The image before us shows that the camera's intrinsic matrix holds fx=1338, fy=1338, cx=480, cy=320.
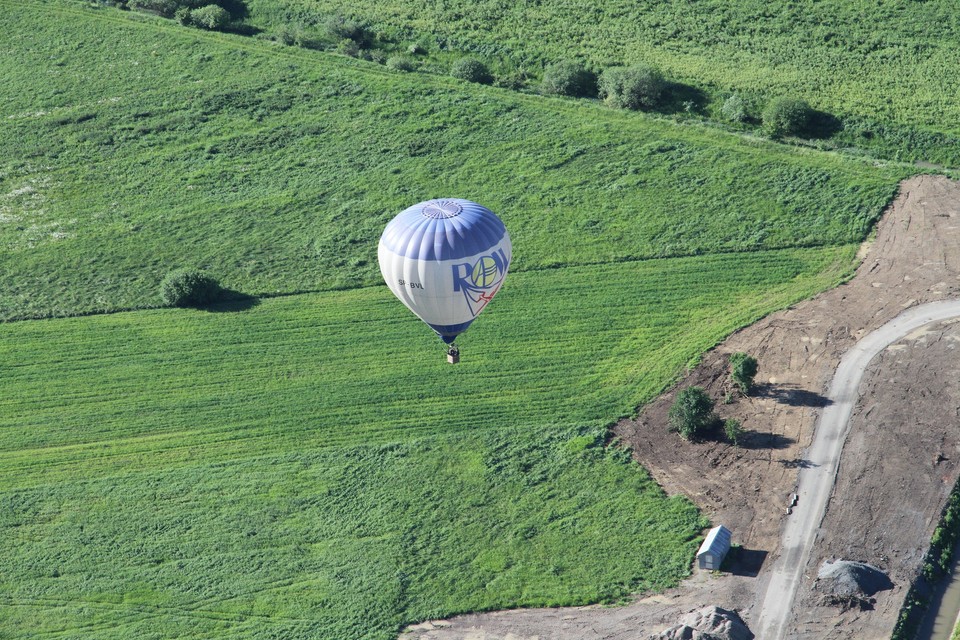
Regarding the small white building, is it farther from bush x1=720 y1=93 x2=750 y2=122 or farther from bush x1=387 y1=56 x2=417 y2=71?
bush x1=387 y1=56 x2=417 y2=71

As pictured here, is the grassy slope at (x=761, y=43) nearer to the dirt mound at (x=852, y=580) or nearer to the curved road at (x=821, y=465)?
the curved road at (x=821, y=465)

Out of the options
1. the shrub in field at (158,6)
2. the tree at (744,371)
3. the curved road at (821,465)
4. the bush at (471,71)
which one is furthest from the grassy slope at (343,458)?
the shrub in field at (158,6)

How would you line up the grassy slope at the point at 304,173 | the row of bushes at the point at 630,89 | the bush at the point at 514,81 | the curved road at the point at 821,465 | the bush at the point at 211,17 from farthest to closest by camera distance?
the bush at the point at 211,17, the bush at the point at 514,81, the row of bushes at the point at 630,89, the grassy slope at the point at 304,173, the curved road at the point at 821,465

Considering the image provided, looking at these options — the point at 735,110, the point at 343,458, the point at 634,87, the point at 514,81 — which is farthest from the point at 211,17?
the point at 343,458

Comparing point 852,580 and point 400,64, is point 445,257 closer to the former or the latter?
point 852,580

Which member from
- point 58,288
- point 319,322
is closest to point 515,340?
point 319,322

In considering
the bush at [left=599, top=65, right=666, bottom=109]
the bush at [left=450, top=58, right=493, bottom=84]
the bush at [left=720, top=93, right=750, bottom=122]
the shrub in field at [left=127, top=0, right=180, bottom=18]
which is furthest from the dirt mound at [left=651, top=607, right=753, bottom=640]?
the shrub in field at [left=127, top=0, right=180, bottom=18]

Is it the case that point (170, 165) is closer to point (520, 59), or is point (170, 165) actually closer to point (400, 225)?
point (520, 59)

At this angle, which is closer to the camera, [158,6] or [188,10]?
[188,10]
